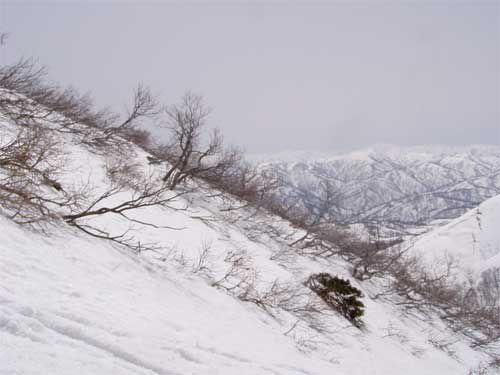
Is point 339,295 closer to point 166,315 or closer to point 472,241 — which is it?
point 166,315

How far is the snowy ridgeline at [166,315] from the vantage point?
245 centimetres

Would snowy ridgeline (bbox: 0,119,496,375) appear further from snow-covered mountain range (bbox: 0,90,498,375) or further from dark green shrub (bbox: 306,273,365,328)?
dark green shrub (bbox: 306,273,365,328)

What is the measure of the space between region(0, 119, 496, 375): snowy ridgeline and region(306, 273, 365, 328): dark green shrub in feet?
2.45

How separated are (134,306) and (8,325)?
71.8 inches

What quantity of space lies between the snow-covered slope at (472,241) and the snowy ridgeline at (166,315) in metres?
64.3

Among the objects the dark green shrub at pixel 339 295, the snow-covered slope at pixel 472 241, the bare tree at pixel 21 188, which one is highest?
the snow-covered slope at pixel 472 241

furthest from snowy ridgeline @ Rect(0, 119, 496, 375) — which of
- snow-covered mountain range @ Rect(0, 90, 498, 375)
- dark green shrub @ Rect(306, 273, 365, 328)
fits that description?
dark green shrub @ Rect(306, 273, 365, 328)

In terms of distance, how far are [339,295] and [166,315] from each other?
895cm

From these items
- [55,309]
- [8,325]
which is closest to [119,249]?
[55,309]

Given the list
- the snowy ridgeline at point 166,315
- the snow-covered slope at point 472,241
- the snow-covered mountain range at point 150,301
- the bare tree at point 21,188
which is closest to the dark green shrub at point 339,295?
the snow-covered mountain range at point 150,301

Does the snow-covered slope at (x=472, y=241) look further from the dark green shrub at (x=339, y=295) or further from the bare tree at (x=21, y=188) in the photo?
the bare tree at (x=21, y=188)

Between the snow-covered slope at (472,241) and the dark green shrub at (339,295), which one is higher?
the snow-covered slope at (472,241)

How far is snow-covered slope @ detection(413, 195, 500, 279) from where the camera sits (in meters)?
63.6

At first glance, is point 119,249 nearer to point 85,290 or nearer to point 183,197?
point 85,290
